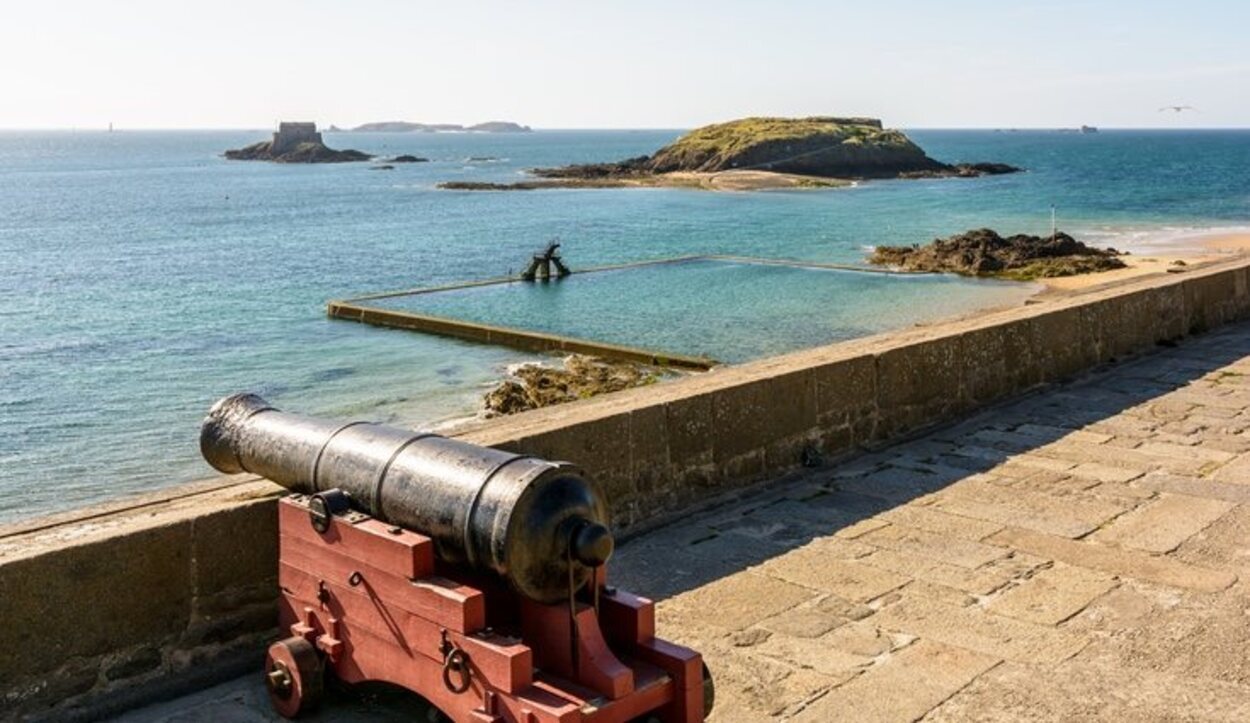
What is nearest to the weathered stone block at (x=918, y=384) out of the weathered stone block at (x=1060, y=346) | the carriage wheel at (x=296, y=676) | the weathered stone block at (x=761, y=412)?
the weathered stone block at (x=761, y=412)

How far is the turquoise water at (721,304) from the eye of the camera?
2609 centimetres

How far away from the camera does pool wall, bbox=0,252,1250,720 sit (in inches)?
158

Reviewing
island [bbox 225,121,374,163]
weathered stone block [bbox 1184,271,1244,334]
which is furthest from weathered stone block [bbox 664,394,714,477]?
island [bbox 225,121,374,163]

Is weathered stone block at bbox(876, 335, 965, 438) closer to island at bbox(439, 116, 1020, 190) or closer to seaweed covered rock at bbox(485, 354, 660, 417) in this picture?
seaweed covered rock at bbox(485, 354, 660, 417)

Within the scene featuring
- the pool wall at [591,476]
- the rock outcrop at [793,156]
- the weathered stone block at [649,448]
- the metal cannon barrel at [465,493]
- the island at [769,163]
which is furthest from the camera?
the rock outcrop at [793,156]

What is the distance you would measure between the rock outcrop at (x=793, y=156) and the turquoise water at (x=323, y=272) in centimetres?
831

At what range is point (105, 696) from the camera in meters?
4.11

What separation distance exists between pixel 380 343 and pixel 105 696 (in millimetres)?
22069

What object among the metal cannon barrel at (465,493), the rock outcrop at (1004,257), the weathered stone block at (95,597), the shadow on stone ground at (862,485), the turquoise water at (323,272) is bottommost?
the turquoise water at (323,272)

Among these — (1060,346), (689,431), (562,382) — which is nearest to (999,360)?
(1060,346)

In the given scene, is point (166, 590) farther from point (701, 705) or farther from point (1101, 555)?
point (1101, 555)

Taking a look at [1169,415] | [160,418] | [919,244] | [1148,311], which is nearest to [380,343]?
[160,418]

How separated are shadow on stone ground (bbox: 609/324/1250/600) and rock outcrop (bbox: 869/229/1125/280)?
26.0 m

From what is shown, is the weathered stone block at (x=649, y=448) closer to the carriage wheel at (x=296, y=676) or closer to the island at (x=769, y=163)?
the carriage wheel at (x=296, y=676)
